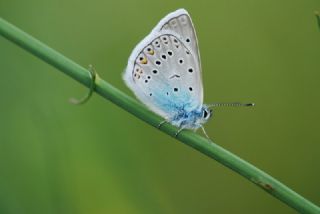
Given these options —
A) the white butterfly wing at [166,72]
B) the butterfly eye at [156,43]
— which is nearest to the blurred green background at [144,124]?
the white butterfly wing at [166,72]

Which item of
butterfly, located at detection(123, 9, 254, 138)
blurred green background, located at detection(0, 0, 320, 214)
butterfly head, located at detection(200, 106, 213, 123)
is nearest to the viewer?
butterfly, located at detection(123, 9, 254, 138)

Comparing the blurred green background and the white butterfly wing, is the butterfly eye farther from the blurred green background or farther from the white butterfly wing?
the blurred green background

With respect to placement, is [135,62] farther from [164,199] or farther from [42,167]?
[164,199]

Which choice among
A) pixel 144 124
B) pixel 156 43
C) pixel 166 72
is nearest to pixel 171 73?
pixel 166 72

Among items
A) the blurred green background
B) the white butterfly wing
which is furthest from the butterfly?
the blurred green background

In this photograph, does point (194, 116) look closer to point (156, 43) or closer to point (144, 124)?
point (156, 43)

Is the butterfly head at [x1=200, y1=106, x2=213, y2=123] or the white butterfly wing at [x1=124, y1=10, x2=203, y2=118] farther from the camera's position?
the butterfly head at [x1=200, y1=106, x2=213, y2=123]

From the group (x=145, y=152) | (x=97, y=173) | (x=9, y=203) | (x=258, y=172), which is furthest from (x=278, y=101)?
(x=258, y=172)

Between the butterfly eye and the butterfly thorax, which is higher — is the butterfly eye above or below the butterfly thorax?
above
